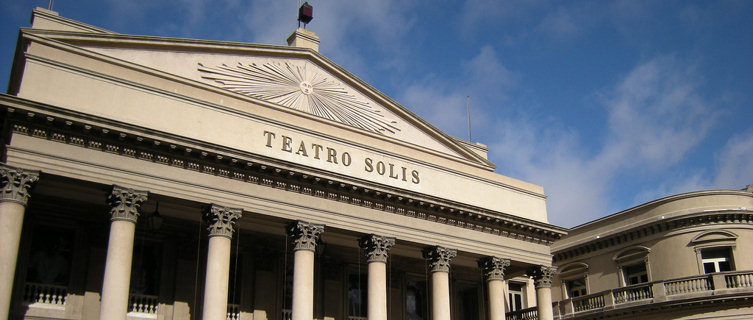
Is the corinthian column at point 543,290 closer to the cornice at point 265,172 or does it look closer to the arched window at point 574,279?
the cornice at point 265,172

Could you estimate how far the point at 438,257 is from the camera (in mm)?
26609

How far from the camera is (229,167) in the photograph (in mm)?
22469

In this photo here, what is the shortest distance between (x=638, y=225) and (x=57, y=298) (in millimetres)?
24246

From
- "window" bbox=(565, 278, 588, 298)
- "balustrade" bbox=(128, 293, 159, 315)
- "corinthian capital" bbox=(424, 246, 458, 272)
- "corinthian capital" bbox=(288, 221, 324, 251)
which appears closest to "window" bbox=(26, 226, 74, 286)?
"balustrade" bbox=(128, 293, 159, 315)

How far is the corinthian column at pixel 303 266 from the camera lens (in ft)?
74.2

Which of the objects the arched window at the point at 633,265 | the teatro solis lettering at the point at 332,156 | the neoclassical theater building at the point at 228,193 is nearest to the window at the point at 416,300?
the neoclassical theater building at the point at 228,193

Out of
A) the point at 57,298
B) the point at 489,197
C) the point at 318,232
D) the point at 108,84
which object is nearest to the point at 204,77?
the point at 108,84

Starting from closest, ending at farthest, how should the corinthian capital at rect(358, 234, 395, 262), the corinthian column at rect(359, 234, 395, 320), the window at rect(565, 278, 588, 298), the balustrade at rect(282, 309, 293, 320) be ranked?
1. the corinthian column at rect(359, 234, 395, 320)
2. the corinthian capital at rect(358, 234, 395, 262)
3. the balustrade at rect(282, 309, 293, 320)
4. the window at rect(565, 278, 588, 298)

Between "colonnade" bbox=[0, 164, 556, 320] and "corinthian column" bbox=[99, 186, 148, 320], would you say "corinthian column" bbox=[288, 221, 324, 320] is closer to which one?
"colonnade" bbox=[0, 164, 556, 320]

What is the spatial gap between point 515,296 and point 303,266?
48.8 feet

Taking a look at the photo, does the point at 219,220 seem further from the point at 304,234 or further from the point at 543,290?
the point at 543,290

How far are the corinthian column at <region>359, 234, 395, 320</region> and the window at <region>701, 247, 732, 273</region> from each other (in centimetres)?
1472

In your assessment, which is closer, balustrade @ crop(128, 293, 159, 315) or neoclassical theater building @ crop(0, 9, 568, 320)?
neoclassical theater building @ crop(0, 9, 568, 320)

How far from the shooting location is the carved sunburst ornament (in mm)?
26359
